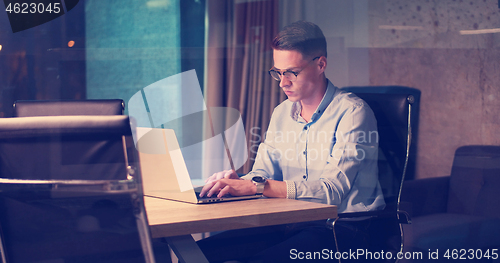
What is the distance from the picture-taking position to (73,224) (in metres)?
0.78

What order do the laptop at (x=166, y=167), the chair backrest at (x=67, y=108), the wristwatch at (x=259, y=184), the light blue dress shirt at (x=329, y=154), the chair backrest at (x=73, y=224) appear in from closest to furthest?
the chair backrest at (x=73, y=224) → the laptop at (x=166, y=167) → the wristwatch at (x=259, y=184) → the light blue dress shirt at (x=329, y=154) → the chair backrest at (x=67, y=108)

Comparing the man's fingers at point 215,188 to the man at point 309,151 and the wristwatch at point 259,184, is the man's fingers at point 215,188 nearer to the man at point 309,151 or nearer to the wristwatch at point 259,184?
the man at point 309,151

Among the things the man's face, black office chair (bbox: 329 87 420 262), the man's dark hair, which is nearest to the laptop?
black office chair (bbox: 329 87 420 262)

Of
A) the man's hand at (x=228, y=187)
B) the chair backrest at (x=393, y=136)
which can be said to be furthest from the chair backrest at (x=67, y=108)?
the chair backrest at (x=393, y=136)

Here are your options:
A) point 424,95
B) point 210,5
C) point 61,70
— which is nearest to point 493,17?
point 424,95

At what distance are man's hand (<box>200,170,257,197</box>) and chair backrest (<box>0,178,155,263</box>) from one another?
44cm

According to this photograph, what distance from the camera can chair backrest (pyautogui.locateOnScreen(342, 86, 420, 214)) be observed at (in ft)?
4.70

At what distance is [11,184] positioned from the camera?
0.72m

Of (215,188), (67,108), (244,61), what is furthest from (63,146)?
(244,61)

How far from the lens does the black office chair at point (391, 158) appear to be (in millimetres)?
1412

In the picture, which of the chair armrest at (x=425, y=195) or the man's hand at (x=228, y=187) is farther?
the chair armrest at (x=425, y=195)

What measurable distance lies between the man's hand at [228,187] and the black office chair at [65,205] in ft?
1.43

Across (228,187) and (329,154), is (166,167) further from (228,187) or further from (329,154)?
(329,154)

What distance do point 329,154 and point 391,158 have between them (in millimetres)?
240
